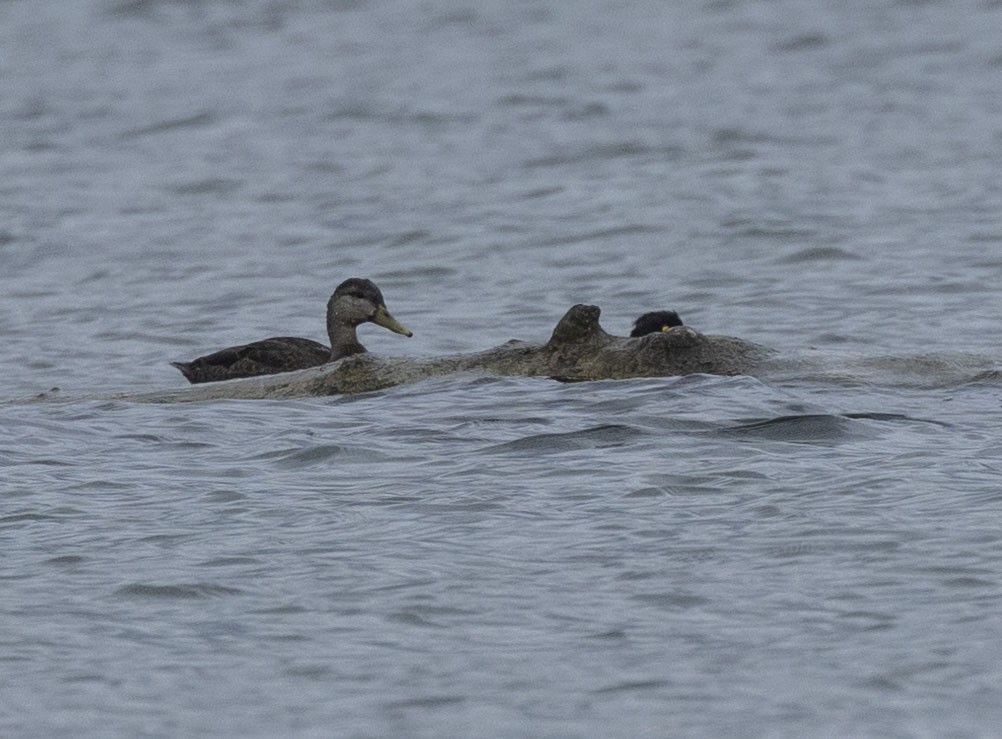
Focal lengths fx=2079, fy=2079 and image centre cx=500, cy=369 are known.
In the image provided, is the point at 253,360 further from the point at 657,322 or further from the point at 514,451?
the point at 514,451

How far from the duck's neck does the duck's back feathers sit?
2.36ft

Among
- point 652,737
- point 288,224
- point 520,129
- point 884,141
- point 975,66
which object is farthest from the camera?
point 975,66

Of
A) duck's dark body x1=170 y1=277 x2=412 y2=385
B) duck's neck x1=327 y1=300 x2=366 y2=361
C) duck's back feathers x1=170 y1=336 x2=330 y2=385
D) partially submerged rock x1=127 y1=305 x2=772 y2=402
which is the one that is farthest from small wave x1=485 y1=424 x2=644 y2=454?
duck's neck x1=327 y1=300 x2=366 y2=361

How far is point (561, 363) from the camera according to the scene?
1034cm

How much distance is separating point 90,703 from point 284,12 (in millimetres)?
25500

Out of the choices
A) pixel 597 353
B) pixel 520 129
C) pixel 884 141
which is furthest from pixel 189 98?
pixel 597 353

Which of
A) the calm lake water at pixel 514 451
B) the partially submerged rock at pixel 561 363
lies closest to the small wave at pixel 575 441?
the calm lake water at pixel 514 451

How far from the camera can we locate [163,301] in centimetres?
1630

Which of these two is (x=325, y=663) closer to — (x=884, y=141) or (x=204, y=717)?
(x=204, y=717)

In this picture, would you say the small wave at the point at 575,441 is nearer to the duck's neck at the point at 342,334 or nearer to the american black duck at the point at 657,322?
the american black duck at the point at 657,322

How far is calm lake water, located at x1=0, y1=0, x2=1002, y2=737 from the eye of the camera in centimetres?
649

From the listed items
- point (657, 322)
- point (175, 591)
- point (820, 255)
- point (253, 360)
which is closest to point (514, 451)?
point (175, 591)

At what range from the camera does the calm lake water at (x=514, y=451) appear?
649 cm

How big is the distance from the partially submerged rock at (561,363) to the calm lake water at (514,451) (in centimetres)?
11
